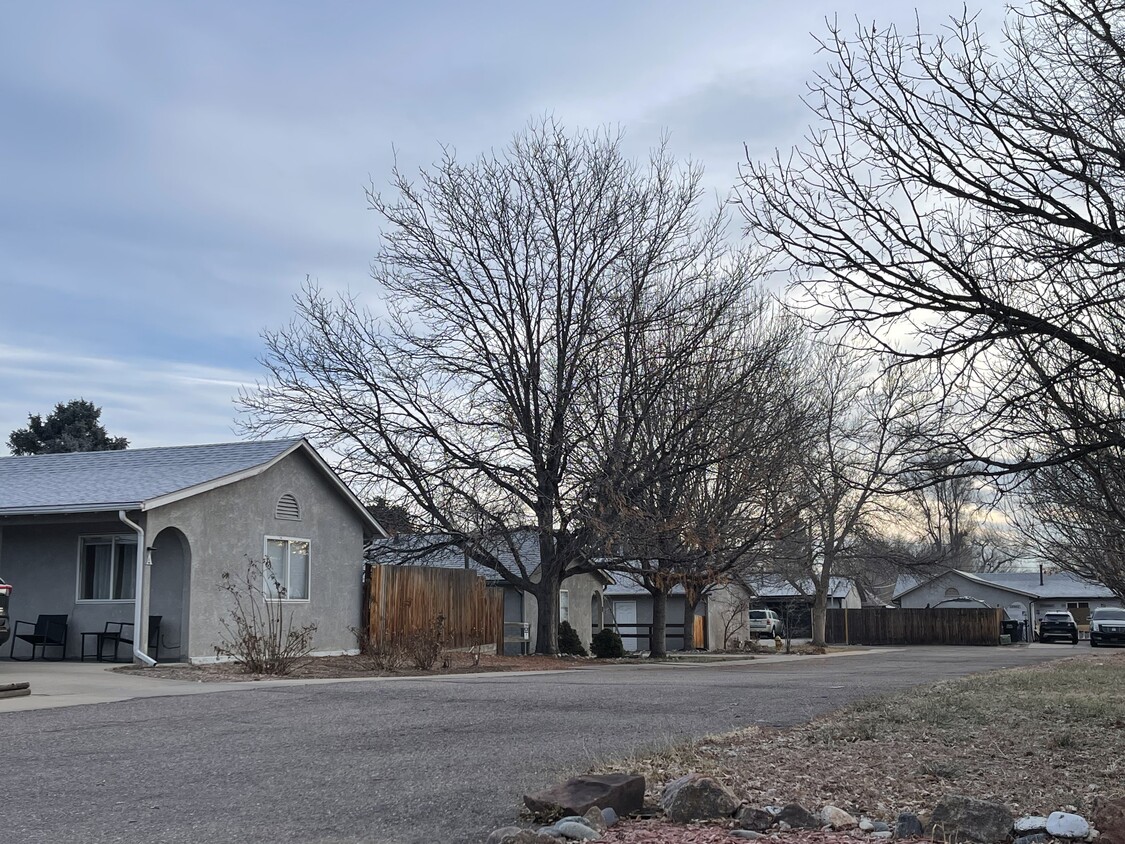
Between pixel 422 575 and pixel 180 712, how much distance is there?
14.9 m

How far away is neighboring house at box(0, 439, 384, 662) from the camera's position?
2072cm

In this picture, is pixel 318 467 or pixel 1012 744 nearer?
pixel 1012 744

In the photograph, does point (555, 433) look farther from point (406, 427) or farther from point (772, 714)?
point (772, 714)

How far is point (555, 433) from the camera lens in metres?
26.1

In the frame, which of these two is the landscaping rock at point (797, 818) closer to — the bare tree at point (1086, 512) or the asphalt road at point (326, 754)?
the asphalt road at point (326, 754)

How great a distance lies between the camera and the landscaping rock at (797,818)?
5.91 m

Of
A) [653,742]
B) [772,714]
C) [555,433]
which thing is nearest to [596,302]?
[555,433]

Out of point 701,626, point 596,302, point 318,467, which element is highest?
point 596,302

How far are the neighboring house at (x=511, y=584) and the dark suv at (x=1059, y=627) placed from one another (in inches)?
1122

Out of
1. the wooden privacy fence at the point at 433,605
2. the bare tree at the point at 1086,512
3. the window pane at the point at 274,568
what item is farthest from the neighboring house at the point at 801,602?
the window pane at the point at 274,568

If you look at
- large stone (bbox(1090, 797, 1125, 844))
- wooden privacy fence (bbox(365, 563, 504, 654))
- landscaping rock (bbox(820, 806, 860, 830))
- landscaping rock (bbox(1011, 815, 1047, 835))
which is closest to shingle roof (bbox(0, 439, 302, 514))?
wooden privacy fence (bbox(365, 563, 504, 654))

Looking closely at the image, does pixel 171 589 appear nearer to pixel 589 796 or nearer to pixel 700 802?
pixel 589 796

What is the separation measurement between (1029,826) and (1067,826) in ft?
0.60

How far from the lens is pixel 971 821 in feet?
18.5
